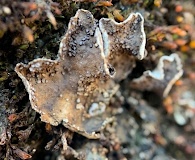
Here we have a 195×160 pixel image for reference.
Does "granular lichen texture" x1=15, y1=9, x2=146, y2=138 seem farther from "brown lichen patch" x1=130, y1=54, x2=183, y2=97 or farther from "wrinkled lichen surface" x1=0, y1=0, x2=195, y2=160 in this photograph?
"brown lichen patch" x1=130, y1=54, x2=183, y2=97

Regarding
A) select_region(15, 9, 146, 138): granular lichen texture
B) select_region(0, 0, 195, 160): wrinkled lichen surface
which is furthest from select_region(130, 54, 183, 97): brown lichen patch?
select_region(15, 9, 146, 138): granular lichen texture

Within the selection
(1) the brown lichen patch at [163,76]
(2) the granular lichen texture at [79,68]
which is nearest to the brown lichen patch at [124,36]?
(2) the granular lichen texture at [79,68]

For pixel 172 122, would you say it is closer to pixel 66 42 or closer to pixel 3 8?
pixel 66 42

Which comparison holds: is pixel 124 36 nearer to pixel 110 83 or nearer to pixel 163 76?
pixel 110 83

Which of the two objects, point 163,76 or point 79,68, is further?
point 163,76

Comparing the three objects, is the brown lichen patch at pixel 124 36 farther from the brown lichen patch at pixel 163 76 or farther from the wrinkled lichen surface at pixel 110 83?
the brown lichen patch at pixel 163 76

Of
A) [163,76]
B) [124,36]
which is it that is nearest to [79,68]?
[124,36]
